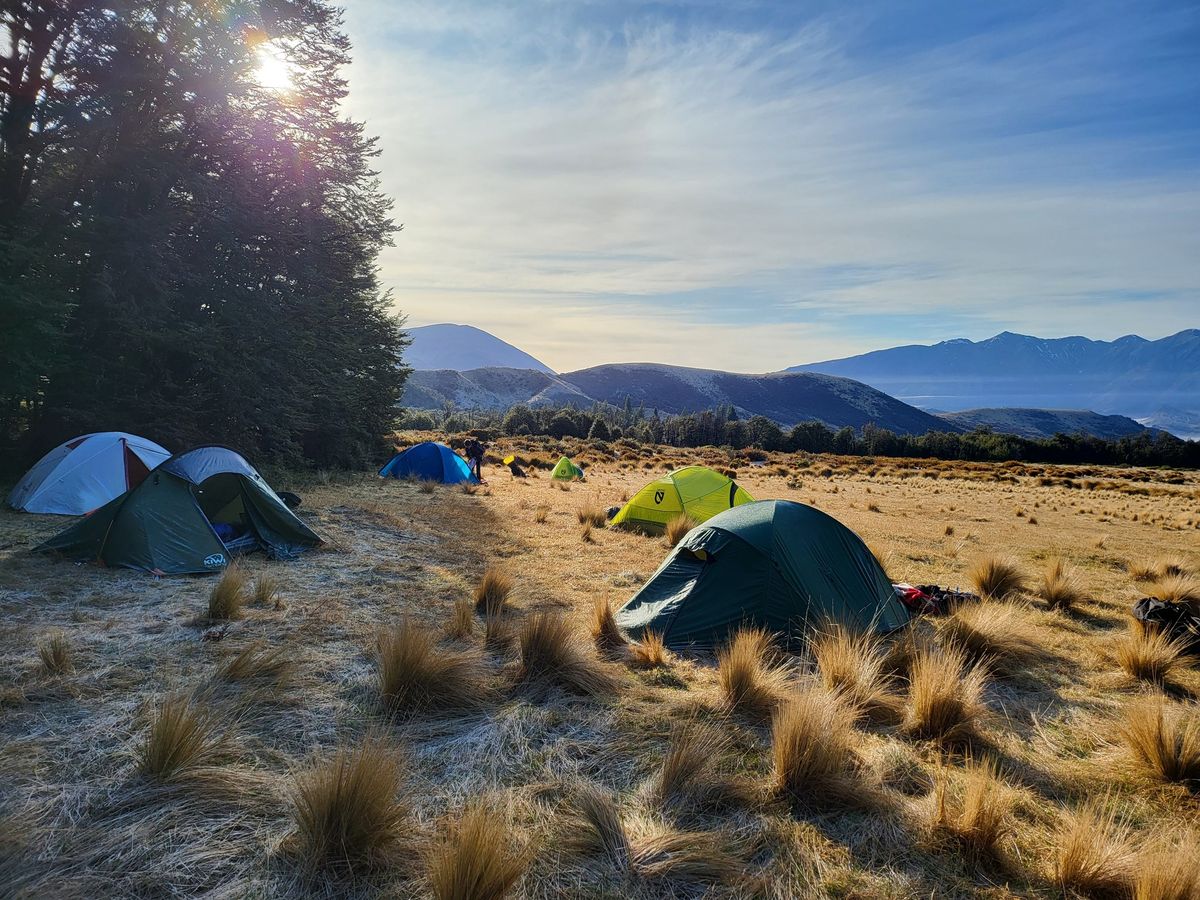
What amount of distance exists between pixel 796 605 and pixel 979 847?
11.1 ft

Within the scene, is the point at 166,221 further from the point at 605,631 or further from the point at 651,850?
the point at 651,850

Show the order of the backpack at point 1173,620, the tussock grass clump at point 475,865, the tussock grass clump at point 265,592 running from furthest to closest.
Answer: the tussock grass clump at point 265,592
the backpack at point 1173,620
the tussock grass clump at point 475,865

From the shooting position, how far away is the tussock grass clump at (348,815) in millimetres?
2990

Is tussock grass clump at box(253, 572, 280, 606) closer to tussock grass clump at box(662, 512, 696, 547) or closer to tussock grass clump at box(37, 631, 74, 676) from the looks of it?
tussock grass clump at box(37, 631, 74, 676)

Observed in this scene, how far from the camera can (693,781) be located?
3689 millimetres

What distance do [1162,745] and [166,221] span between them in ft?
62.4

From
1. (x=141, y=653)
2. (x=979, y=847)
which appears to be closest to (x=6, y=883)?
(x=141, y=653)

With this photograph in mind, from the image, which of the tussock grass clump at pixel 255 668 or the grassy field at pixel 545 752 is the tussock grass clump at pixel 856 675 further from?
the tussock grass clump at pixel 255 668

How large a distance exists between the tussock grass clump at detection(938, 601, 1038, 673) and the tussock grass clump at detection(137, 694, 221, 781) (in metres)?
6.42

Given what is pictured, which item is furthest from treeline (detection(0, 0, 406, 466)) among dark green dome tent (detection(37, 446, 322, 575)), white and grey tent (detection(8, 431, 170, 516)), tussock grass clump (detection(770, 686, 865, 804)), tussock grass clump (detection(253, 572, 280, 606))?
tussock grass clump (detection(770, 686, 865, 804))

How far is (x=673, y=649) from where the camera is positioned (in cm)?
655

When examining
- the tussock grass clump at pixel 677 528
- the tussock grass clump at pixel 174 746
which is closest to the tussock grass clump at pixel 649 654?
the tussock grass clump at pixel 174 746

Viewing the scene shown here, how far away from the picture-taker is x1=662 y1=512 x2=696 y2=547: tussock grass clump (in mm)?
12680

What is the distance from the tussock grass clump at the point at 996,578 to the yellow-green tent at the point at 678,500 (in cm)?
521
